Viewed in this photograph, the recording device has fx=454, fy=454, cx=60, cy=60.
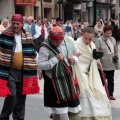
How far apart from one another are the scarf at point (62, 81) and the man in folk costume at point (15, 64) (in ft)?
1.40

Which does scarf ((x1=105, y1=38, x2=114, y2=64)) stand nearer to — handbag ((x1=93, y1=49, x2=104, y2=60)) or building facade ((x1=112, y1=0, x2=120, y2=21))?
handbag ((x1=93, y1=49, x2=104, y2=60))

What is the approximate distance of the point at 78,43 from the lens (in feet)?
22.1

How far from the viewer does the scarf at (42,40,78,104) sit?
574 cm

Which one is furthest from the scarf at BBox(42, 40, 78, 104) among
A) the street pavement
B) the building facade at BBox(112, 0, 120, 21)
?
the building facade at BBox(112, 0, 120, 21)

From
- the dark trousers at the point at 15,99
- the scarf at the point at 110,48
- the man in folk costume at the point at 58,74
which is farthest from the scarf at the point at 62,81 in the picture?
the scarf at the point at 110,48

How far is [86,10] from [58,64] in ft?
164

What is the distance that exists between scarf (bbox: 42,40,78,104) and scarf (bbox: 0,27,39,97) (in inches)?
15.9

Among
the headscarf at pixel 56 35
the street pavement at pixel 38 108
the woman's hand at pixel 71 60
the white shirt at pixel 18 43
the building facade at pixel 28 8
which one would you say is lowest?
the street pavement at pixel 38 108

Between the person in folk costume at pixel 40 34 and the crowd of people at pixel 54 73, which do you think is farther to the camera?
the person in folk costume at pixel 40 34

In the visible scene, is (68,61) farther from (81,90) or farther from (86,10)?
(86,10)

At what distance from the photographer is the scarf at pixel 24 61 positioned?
5.96 metres

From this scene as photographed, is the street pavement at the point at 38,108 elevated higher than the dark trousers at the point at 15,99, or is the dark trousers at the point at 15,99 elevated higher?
the dark trousers at the point at 15,99

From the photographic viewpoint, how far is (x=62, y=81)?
18.9 ft

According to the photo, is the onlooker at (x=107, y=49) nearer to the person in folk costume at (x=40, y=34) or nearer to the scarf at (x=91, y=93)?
the scarf at (x=91, y=93)
